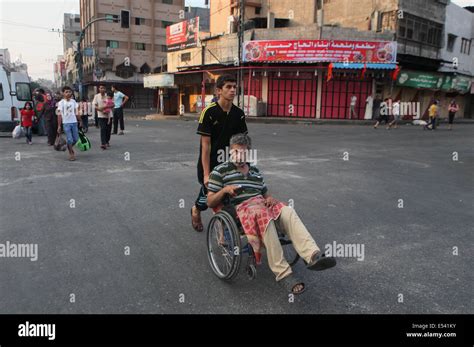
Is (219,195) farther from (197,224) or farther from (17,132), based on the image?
(17,132)

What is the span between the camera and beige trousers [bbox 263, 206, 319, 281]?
307 centimetres

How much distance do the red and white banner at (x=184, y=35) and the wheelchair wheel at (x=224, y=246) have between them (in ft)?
101

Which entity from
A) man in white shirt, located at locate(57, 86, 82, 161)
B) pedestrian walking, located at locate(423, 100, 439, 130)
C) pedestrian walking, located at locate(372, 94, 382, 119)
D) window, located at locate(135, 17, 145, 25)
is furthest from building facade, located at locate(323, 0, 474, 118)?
window, located at locate(135, 17, 145, 25)

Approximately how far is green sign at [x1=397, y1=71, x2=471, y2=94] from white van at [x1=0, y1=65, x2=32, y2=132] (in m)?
23.1

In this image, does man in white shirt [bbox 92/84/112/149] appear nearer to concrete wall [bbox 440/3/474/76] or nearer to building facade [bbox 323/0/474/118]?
building facade [bbox 323/0/474/118]

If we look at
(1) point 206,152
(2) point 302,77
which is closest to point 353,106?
(2) point 302,77

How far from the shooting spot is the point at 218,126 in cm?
413

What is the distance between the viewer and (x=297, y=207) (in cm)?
580

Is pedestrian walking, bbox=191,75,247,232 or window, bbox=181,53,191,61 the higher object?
window, bbox=181,53,191,61

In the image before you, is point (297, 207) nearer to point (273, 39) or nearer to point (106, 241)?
point (106, 241)

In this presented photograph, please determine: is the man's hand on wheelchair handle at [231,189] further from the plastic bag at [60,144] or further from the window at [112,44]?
the window at [112,44]

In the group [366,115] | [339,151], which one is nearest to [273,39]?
[366,115]
